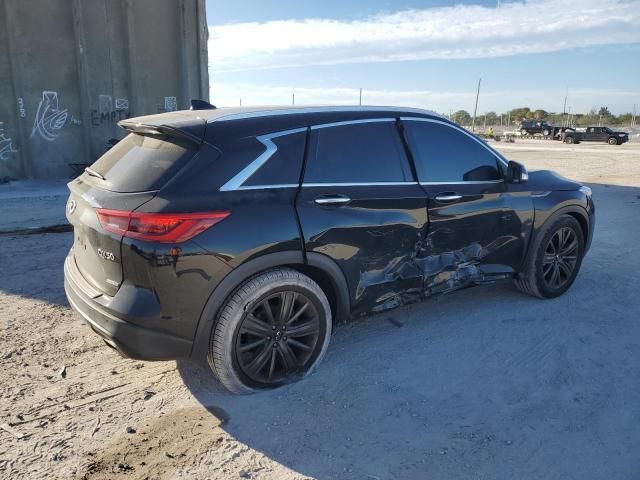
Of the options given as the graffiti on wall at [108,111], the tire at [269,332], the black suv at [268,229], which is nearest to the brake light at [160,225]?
the black suv at [268,229]

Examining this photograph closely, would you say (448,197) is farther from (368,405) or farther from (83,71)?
(83,71)

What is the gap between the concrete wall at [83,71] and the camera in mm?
11984

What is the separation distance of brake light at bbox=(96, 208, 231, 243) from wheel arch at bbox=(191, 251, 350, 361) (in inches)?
13.6

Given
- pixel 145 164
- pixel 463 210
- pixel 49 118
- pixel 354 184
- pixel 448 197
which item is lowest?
pixel 463 210

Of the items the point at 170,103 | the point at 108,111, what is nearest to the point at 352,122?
the point at 108,111

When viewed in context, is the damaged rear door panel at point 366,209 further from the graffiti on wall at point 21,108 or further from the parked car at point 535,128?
the parked car at point 535,128

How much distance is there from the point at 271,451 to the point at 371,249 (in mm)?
1480

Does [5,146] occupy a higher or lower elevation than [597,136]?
higher

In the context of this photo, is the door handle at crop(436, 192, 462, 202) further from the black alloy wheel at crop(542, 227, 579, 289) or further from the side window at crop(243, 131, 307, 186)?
the black alloy wheel at crop(542, 227, 579, 289)

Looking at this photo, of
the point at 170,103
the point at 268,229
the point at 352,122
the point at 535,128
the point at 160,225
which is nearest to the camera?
the point at 160,225

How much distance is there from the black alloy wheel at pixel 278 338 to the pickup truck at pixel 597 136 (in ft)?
133

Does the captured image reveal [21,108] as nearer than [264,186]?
No

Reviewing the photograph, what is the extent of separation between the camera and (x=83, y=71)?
41.6ft

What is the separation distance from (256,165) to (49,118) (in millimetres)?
11641
